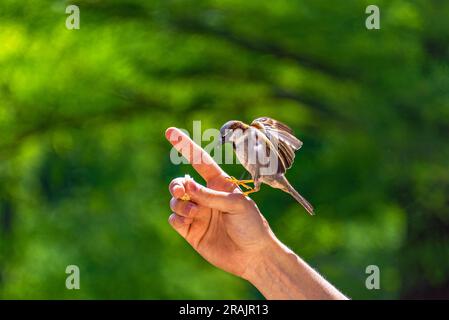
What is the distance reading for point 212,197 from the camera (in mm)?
1331

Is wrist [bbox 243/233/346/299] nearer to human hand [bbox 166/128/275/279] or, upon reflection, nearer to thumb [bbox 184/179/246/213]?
human hand [bbox 166/128/275/279]

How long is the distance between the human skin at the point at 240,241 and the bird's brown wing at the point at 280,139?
10cm

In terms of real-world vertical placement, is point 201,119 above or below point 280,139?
above

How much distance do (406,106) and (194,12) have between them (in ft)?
2.94

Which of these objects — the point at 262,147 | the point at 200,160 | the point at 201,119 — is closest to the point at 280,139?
the point at 262,147

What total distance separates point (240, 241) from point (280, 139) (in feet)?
0.70

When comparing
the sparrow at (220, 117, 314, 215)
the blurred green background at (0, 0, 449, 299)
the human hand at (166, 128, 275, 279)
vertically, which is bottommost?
the human hand at (166, 128, 275, 279)

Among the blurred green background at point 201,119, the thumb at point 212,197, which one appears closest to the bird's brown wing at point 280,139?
the thumb at point 212,197

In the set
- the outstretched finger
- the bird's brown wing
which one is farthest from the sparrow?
the outstretched finger

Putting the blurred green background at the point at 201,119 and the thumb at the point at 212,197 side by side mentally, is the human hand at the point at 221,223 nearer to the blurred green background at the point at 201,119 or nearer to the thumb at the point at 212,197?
the thumb at the point at 212,197

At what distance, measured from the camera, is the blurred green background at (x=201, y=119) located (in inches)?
122

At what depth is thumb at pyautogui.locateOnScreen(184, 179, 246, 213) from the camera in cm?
133

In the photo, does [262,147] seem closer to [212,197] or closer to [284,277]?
[212,197]
